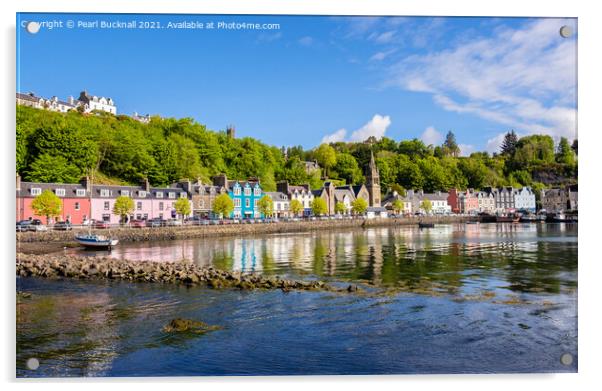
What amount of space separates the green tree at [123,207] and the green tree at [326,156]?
83.2 ft

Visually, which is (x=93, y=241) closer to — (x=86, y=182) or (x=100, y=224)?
(x=86, y=182)

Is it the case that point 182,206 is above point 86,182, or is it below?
below

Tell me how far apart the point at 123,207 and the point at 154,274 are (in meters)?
13.4

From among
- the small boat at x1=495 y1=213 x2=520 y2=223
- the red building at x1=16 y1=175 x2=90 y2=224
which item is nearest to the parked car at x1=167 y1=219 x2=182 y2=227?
Answer: the red building at x1=16 y1=175 x2=90 y2=224

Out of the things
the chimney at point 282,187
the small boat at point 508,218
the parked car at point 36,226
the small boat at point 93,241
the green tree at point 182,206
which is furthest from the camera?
the chimney at point 282,187

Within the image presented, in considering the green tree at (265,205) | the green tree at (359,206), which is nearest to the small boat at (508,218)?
the green tree at (359,206)

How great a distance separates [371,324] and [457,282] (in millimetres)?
3746

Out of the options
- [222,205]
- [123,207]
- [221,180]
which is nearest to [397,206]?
[221,180]

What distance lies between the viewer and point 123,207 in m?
23.3

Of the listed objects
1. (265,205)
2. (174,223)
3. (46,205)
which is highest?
(46,205)

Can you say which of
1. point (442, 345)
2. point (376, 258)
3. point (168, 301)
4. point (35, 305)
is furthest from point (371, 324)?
point (376, 258)

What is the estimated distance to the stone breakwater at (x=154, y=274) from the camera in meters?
9.92

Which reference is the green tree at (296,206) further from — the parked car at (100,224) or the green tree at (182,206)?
the parked car at (100,224)

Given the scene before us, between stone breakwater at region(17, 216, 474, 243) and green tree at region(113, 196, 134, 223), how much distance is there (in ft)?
3.45
